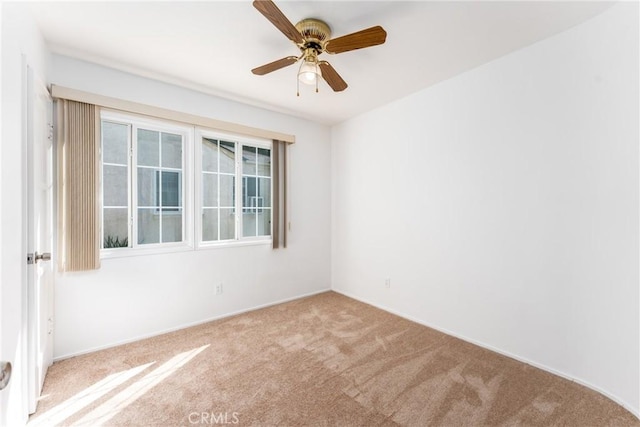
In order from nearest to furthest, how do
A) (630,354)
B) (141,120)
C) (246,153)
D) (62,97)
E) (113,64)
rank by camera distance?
(630,354)
(62,97)
(113,64)
(141,120)
(246,153)

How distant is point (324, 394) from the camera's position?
6.40 feet

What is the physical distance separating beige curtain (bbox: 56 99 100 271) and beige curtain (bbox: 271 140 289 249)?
5.99 ft

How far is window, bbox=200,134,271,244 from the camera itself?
3.23m

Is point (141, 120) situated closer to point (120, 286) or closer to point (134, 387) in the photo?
point (120, 286)

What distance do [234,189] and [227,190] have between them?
9cm

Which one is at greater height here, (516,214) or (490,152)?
(490,152)

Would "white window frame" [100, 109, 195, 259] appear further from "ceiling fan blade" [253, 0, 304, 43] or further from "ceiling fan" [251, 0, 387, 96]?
"ceiling fan blade" [253, 0, 304, 43]

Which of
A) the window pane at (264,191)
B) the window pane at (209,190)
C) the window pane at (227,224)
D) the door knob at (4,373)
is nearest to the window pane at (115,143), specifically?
the window pane at (209,190)

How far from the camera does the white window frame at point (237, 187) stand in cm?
309

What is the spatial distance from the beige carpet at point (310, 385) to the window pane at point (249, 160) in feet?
6.27

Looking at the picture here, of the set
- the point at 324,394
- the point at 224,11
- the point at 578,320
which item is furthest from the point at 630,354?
the point at 224,11

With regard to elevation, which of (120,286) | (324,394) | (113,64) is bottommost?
(324,394)

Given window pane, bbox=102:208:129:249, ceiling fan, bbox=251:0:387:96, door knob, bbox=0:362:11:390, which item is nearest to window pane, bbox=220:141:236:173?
window pane, bbox=102:208:129:249

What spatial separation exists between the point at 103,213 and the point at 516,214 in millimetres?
3737
